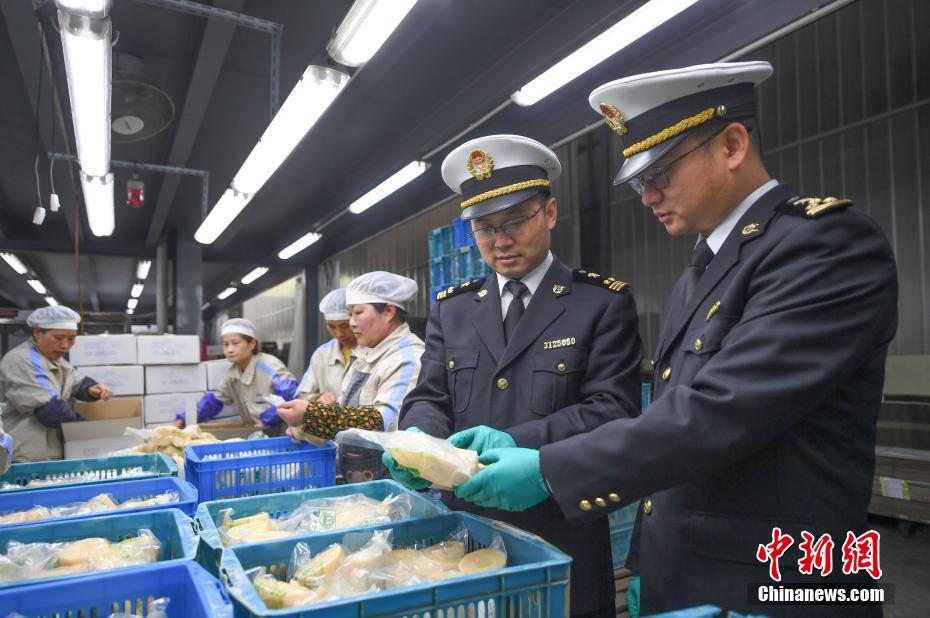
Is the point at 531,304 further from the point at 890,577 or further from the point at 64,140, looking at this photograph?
the point at 64,140

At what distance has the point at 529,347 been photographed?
1.71 meters

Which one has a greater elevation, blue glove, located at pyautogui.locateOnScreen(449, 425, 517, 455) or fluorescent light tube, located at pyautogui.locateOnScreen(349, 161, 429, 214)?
fluorescent light tube, located at pyautogui.locateOnScreen(349, 161, 429, 214)

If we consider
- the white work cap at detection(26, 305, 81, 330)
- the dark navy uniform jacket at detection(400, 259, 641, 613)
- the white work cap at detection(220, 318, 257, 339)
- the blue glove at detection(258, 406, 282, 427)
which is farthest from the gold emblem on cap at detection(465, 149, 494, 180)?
the white work cap at detection(26, 305, 81, 330)

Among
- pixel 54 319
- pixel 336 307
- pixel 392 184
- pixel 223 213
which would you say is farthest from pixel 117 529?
pixel 392 184

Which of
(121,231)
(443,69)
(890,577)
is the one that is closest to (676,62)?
(443,69)

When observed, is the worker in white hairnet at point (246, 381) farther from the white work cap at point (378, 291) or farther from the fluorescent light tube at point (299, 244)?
the fluorescent light tube at point (299, 244)

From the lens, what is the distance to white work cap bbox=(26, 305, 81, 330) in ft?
15.5

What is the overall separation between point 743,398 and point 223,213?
239 inches

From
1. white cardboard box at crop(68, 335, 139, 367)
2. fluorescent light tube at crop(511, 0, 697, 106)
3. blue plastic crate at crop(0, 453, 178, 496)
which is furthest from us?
white cardboard box at crop(68, 335, 139, 367)

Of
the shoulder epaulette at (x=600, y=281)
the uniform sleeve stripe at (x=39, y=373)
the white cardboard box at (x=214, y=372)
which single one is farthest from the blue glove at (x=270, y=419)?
the shoulder epaulette at (x=600, y=281)

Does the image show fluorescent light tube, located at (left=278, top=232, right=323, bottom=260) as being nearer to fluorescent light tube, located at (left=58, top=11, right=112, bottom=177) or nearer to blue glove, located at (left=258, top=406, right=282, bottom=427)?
fluorescent light tube, located at (left=58, top=11, right=112, bottom=177)

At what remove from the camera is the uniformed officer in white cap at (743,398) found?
1023 millimetres

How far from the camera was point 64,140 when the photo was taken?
6066 mm

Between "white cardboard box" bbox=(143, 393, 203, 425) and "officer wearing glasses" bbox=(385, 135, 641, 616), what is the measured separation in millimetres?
4772
